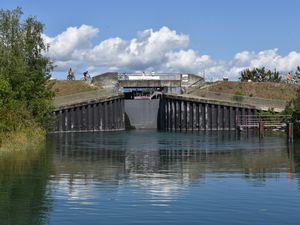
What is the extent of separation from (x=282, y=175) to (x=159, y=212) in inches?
412

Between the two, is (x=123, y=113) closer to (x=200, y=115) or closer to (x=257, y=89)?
(x=200, y=115)

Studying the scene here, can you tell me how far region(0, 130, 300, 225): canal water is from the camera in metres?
17.5

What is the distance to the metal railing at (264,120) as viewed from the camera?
62.8 meters

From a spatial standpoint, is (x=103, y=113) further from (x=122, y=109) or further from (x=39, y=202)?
(x=39, y=202)

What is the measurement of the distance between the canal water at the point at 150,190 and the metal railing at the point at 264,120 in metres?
26.0

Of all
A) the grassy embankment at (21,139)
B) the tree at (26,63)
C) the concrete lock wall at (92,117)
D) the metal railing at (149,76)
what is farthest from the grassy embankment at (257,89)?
the grassy embankment at (21,139)

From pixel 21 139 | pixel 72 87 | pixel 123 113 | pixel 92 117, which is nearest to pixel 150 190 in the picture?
pixel 21 139

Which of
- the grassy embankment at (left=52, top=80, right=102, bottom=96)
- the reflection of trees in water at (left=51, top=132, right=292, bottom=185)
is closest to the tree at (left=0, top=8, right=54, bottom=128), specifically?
the reflection of trees in water at (left=51, top=132, right=292, bottom=185)

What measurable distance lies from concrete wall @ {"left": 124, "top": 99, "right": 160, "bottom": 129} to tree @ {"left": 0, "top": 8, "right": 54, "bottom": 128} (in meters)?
30.0

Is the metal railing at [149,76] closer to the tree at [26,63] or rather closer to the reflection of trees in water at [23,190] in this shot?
the tree at [26,63]

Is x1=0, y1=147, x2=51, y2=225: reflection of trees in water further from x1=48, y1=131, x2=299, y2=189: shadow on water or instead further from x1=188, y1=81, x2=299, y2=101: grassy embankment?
x1=188, y1=81, x2=299, y2=101: grassy embankment

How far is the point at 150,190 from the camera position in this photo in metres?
22.2

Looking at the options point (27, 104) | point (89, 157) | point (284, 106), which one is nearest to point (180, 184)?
point (89, 157)

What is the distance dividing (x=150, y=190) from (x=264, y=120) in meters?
49.2
